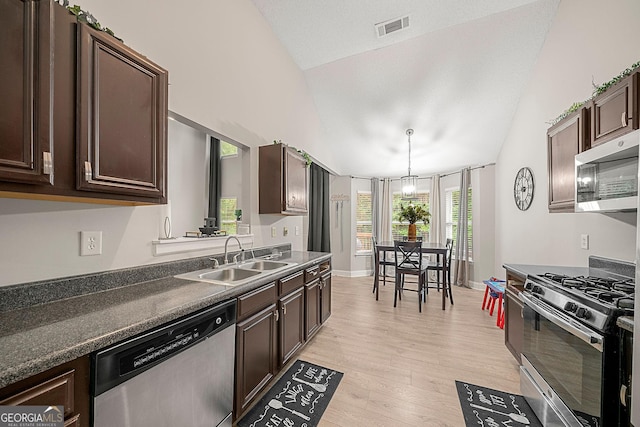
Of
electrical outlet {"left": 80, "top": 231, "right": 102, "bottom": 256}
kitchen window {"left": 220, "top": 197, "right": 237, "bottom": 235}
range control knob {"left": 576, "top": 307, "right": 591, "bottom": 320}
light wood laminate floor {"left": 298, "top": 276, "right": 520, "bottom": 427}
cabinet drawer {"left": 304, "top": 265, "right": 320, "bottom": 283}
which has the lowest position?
light wood laminate floor {"left": 298, "top": 276, "right": 520, "bottom": 427}

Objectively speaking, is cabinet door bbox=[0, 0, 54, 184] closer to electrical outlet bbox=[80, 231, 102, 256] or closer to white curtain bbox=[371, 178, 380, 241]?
electrical outlet bbox=[80, 231, 102, 256]

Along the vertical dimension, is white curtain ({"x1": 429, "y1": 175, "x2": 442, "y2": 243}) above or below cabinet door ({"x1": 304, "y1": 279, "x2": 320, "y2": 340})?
above

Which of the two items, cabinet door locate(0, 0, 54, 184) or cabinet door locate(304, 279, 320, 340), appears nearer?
cabinet door locate(0, 0, 54, 184)

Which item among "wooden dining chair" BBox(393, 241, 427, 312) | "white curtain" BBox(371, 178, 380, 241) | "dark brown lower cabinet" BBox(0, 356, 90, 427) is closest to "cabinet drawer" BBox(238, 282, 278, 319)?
"dark brown lower cabinet" BBox(0, 356, 90, 427)

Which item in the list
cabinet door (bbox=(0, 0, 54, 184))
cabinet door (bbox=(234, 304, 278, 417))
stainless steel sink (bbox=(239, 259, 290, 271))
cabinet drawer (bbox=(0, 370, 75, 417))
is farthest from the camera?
stainless steel sink (bbox=(239, 259, 290, 271))

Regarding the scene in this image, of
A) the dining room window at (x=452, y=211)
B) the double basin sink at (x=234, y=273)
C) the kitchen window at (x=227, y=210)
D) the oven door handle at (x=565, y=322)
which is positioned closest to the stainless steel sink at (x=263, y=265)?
the double basin sink at (x=234, y=273)

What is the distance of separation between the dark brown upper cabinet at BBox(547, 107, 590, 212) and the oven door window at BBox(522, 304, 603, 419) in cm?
94

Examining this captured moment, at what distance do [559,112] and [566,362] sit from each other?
2.64 meters

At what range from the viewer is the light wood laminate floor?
182 centimetres

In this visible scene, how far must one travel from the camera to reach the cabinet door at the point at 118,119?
1126 millimetres

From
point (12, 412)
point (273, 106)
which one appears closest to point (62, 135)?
point (12, 412)

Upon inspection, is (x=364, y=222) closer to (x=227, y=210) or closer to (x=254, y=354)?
(x=227, y=210)

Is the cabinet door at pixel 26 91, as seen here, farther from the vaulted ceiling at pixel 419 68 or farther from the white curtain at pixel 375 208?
the white curtain at pixel 375 208

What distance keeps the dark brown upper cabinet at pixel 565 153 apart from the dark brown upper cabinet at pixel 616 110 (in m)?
0.08
